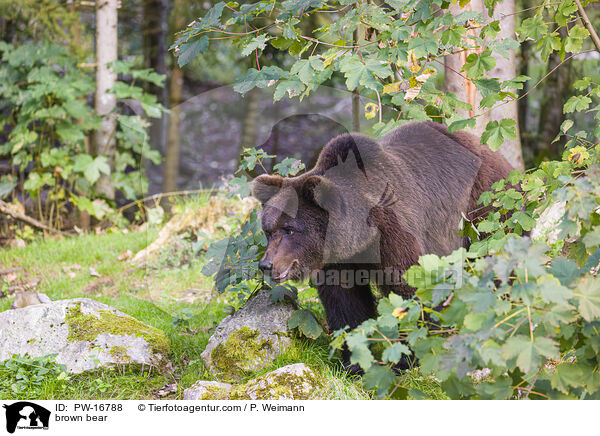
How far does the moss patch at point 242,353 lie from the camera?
392 cm

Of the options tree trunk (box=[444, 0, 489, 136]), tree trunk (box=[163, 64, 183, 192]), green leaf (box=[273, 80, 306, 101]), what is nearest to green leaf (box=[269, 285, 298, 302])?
green leaf (box=[273, 80, 306, 101])

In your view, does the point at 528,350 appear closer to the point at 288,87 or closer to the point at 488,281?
the point at 488,281

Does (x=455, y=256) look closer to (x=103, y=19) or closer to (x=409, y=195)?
(x=409, y=195)

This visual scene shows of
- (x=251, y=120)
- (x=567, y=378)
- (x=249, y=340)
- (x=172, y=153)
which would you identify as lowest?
(x=249, y=340)

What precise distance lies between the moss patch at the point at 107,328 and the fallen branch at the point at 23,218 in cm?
451

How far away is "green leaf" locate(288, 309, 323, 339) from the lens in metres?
3.98

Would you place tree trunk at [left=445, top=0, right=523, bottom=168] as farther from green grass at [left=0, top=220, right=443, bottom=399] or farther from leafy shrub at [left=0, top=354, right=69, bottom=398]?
leafy shrub at [left=0, top=354, right=69, bottom=398]

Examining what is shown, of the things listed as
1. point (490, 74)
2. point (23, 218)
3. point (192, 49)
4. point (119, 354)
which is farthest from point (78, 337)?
point (23, 218)

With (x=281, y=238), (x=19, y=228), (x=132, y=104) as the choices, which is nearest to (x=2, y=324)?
(x=281, y=238)

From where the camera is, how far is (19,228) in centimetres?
866

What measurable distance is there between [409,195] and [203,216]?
3.69 meters

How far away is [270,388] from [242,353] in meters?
0.55

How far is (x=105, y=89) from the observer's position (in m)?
9.05

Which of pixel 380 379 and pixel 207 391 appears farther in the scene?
pixel 207 391
